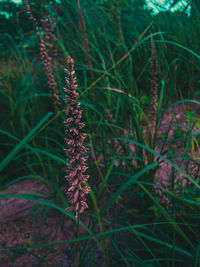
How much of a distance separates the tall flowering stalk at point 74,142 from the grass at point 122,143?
9 cm

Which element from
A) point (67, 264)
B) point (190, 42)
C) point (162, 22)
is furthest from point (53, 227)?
point (162, 22)

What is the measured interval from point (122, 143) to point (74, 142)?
0.84 meters

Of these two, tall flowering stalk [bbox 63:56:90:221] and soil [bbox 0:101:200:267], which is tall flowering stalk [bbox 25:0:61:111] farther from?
tall flowering stalk [bbox 63:56:90:221]

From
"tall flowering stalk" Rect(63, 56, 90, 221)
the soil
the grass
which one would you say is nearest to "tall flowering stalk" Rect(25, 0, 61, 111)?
the grass

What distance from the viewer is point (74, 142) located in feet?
2.36

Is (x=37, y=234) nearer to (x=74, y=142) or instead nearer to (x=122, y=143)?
(x=122, y=143)

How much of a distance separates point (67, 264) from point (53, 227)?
0.31 m

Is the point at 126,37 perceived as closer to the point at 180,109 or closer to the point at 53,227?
the point at 180,109

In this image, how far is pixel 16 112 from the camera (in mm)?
2482

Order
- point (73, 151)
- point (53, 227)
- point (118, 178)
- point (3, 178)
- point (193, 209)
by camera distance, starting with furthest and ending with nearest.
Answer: point (3, 178), point (118, 178), point (53, 227), point (193, 209), point (73, 151)

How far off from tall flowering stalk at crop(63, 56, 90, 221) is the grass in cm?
9

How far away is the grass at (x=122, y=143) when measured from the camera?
41.9 inches

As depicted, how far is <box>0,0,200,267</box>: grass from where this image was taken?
3.49 ft

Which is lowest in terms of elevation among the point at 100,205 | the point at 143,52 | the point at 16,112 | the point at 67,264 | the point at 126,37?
the point at 67,264
